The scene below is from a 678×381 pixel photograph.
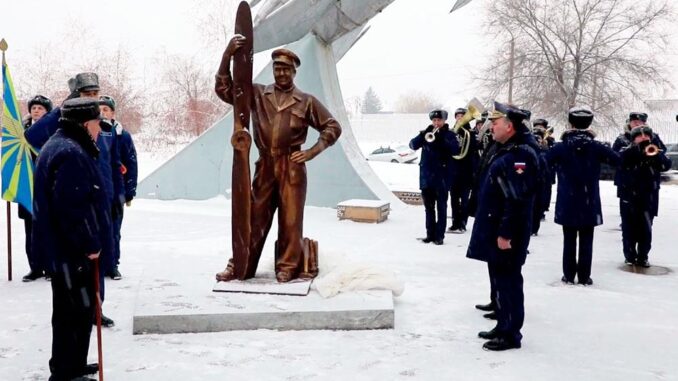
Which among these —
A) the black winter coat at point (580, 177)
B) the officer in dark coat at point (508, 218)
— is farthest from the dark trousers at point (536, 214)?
the officer in dark coat at point (508, 218)

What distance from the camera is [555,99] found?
25328mm

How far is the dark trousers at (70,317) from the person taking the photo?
357 cm

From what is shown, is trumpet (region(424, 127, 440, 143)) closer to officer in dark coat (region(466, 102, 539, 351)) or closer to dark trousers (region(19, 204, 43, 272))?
officer in dark coat (region(466, 102, 539, 351))

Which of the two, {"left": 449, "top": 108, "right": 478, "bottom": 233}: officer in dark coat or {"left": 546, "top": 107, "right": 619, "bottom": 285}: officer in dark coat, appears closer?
{"left": 546, "top": 107, "right": 619, "bottom": 285}: officer in dark coat

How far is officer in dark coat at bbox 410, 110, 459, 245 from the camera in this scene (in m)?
8.51

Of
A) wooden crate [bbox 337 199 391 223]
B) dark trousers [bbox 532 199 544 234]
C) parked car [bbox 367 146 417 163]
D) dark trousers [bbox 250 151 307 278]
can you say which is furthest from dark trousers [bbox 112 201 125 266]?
parked car [bbox 367 146 417 163]

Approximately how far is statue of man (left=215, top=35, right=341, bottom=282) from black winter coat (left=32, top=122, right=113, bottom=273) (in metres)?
1.93

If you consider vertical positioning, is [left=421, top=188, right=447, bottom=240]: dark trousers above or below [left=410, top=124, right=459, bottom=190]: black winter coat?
below

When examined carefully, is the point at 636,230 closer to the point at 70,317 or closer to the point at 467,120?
the point at 467,120

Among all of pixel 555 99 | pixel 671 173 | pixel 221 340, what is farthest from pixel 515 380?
pixel 555 99

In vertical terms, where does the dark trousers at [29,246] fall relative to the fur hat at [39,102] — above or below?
below

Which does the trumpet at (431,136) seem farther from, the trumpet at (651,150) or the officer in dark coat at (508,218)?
the officer in dark coat at (508,218)

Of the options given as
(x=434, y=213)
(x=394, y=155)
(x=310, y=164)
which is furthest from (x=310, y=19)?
(x=394, y=155)

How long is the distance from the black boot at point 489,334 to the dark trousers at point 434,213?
12.5ft
